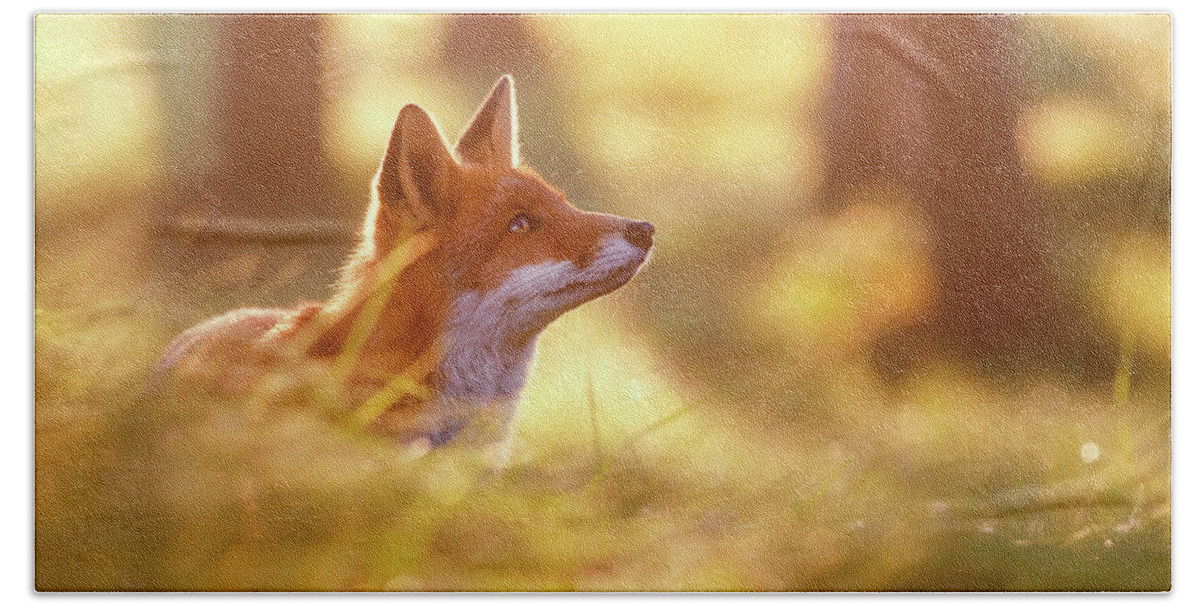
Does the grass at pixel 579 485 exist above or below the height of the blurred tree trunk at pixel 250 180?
below

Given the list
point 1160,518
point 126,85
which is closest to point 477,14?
point 126,85

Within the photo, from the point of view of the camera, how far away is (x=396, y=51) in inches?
83.0

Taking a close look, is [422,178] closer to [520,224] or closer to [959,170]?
[520,224]

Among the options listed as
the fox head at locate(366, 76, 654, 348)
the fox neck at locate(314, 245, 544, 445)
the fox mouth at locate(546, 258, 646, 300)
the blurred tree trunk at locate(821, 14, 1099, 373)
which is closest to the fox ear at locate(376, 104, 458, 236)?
the fox head at locate(366, 76, 654, 348)

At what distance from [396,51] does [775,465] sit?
135 centimetres

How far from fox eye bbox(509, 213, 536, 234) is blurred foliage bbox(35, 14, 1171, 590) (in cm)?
13

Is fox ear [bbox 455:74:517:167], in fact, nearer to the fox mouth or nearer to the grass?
the fox mouth

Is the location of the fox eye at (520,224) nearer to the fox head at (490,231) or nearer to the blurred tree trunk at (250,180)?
the fox head at (490,231)

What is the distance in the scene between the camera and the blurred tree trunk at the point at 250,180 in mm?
2090

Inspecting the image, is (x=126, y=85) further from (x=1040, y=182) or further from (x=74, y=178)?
(x=1040, y=182)

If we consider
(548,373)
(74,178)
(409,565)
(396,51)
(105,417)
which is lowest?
(409,565)

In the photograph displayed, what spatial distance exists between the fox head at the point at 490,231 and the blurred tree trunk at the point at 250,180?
0.58 ft

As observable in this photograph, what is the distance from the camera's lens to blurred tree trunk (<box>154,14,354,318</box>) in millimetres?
2090

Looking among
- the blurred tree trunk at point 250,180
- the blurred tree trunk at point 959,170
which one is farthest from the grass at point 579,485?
the blurred tree trunk at point 250,180
